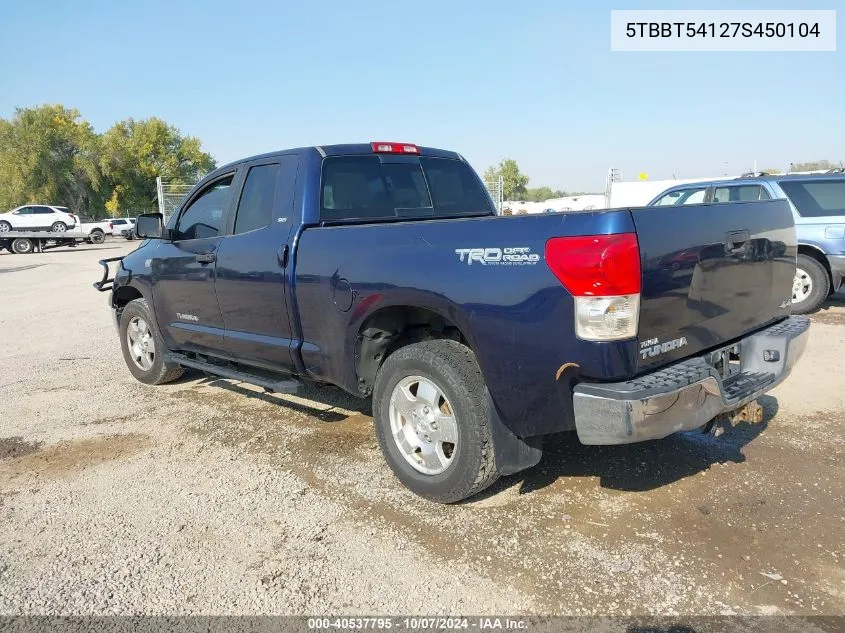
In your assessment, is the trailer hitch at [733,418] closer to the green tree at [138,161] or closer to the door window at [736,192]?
the door window at [736,192]

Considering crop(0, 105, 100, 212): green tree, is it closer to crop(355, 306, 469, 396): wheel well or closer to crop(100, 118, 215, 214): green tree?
crop(100, 118, 215, 214): green tree

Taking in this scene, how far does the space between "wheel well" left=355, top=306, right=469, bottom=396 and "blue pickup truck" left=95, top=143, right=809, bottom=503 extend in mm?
12

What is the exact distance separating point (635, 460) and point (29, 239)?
102 feet

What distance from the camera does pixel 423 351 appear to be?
3.32m

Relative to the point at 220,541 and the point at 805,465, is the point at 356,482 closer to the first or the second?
the point at 220,541

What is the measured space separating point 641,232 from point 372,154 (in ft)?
7.97

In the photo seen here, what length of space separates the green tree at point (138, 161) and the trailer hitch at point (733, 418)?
52805 mm

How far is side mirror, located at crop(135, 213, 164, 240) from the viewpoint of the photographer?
5.19 m

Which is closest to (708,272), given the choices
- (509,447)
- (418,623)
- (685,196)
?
(509,447)

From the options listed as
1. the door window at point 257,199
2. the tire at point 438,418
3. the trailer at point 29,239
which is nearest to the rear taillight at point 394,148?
the door window at point 257,199

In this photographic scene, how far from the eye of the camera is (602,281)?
8.35 feet

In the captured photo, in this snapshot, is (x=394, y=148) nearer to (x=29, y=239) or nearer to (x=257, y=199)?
(x=257, y=199)

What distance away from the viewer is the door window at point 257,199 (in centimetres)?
436

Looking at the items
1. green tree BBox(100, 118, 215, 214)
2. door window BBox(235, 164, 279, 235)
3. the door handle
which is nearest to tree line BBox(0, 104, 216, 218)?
green tree BBox(100, 118, 215, 214)
